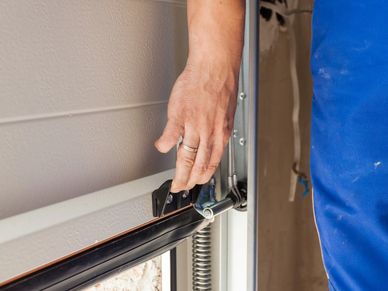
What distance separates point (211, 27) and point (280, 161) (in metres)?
0.63

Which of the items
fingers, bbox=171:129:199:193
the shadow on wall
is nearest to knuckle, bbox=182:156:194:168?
fingers, bbox=171:129:199:193

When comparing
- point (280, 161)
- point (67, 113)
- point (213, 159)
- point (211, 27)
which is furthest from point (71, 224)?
point (280, 161)

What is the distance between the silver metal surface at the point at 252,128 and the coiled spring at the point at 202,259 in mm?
101

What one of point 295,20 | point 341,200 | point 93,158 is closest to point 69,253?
point 93,158

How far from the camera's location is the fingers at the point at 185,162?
77cm

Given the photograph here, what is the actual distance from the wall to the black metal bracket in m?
0.06

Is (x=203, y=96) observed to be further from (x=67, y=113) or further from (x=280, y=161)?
(x=280, y=161)

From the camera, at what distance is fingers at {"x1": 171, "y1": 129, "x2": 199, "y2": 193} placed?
773 millimetres

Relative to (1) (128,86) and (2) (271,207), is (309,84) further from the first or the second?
(1) (128,86)

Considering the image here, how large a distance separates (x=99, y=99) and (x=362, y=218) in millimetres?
461

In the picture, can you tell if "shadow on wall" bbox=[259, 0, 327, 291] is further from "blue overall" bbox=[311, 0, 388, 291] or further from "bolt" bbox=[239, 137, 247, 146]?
"blue overall" bbox=[311, 0, 388, 291]

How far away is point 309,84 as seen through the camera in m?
1.36

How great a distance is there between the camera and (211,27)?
0.79m

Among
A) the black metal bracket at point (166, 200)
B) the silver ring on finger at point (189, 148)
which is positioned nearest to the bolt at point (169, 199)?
the black metal bracket at point (166, 200)
